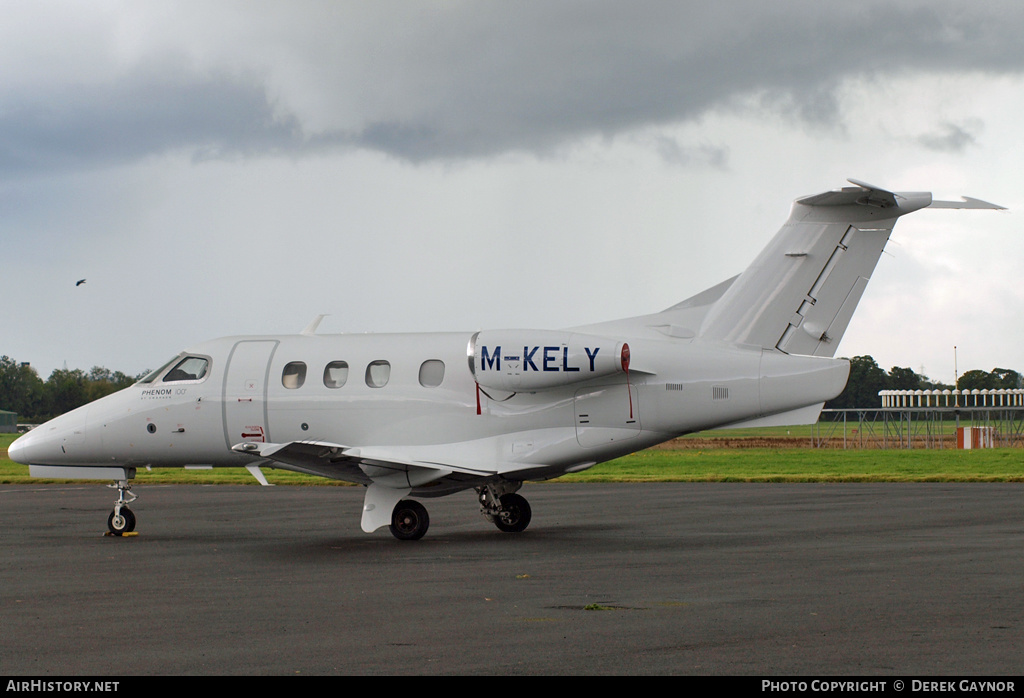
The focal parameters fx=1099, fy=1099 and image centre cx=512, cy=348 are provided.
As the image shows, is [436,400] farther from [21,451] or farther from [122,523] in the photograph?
[21,451]

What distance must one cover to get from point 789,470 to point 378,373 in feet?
83.2

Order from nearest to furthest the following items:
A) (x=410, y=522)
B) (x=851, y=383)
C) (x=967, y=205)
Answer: (x=967, y=205) < (x=410, y=522) < (x=851, y=383)

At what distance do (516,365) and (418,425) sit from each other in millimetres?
2223

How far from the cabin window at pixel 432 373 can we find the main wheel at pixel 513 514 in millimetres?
2575

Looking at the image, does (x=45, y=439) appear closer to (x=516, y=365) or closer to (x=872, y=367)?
(x=516, y=365)

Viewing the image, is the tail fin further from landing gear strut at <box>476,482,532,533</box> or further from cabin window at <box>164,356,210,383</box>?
cabin window at <box>164,356,210,383</box>

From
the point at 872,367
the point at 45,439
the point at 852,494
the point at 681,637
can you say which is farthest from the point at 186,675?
the point at 872,367

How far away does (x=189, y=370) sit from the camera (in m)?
20.8

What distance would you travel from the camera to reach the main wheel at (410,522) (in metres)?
18.8

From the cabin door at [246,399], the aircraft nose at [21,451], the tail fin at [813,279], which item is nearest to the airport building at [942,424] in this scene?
the tail fin at [813,279]

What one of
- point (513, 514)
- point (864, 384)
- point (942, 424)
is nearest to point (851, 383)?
point (864, 384)

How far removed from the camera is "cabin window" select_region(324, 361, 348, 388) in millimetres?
19875

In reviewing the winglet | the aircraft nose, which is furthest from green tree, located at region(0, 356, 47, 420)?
the winglet

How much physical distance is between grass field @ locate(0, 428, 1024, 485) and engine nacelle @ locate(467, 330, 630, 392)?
736 inches
